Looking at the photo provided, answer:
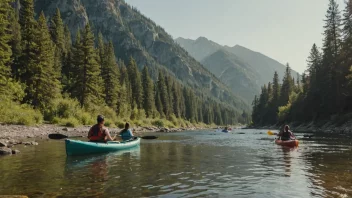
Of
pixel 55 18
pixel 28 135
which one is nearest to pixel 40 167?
pixel 28 135

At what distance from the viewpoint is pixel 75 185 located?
10.1 meters

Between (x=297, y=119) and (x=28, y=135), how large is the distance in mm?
58196

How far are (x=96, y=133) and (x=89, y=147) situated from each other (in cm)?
127

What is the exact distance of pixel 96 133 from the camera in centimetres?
1964

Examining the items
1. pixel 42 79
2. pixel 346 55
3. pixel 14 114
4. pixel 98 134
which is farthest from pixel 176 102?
pixel 98 134

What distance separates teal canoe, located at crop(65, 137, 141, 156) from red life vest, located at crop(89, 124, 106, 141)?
23.9 inches

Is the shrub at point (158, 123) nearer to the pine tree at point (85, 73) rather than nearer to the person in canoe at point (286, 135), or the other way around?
the pine tree at point (85, 73)

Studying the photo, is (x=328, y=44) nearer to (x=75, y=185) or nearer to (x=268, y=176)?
(x=268, y=176)

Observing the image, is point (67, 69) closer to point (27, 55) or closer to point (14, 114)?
point (27, 55)

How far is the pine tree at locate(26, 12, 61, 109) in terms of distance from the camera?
133 feet

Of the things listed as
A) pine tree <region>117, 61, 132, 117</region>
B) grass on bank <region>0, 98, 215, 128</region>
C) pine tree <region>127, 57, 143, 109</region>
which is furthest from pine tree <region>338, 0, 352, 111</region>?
pine tree <region>127, 57, 143, 109</region>

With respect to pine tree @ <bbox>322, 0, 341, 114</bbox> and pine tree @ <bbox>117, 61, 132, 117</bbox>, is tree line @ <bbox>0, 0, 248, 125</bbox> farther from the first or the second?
pine tree @ <bbox>322, 0, 341, 114</bbox>

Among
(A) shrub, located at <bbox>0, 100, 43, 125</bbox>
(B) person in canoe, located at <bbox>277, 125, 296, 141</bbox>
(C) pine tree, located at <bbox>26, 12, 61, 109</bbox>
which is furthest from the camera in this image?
(C) pine tree, located at <bbox>26, 12, 61, 109</bbox>

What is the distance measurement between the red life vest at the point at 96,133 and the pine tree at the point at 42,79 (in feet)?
77.4
